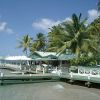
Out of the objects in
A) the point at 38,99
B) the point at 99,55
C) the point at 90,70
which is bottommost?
the point at 38,99

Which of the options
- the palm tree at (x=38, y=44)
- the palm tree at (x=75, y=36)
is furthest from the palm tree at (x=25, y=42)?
the palm tree at (x=75, y=36)

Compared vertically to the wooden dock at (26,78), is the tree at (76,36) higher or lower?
higher

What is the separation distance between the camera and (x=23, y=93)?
2602 cm

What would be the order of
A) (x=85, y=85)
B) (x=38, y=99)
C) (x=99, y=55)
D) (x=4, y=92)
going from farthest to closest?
(x=99, y=55) → (x=85, y=85) → (x=4, y=92) → (x=38, y=99)

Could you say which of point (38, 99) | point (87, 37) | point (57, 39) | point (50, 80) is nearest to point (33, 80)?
point (50, 80)

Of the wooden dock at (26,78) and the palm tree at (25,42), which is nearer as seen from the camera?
the wooden dock at (26,78)

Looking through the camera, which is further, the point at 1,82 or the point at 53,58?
the point at 53,58

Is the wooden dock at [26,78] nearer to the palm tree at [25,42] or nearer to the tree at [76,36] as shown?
the tree at [76,36]

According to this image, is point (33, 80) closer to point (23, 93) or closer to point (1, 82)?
point (1, 82)

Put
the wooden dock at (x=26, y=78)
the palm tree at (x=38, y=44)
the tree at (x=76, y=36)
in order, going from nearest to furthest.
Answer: the wooden dock at (x=26, y=78) < the tree at (x=76, y=36) < the palm tree at (x=38, y=44)

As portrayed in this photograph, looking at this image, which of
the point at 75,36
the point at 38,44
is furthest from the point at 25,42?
the point at 75,36

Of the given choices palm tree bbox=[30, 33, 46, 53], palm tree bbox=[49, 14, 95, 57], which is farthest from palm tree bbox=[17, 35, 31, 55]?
palm tree bbox=[49, 14, 95, 57]

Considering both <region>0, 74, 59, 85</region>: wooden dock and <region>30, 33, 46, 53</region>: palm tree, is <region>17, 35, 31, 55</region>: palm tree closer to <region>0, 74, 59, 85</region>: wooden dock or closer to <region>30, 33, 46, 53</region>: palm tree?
<region>30, 33, 46, 53</region>: palm tree

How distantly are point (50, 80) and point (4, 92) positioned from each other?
9898mm
